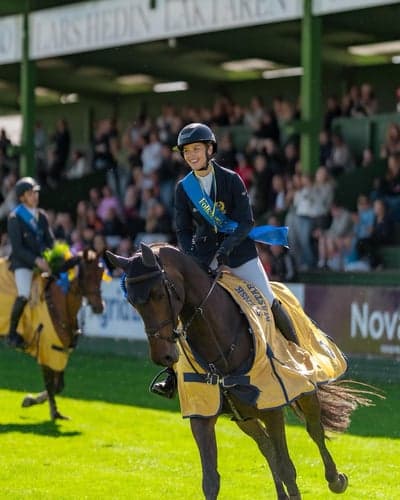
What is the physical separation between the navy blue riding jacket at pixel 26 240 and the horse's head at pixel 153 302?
576 centimetres

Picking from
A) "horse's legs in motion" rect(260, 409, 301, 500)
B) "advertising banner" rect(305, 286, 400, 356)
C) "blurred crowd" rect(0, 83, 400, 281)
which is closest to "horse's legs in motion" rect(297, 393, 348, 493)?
"horse's legs in motion" rect(260, 409, 301, 500)

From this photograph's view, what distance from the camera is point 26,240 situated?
1212 cm

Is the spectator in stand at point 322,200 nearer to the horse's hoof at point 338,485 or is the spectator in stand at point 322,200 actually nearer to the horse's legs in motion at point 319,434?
the horse's legs in motion at point 319,434

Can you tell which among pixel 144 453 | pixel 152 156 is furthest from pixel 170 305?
pixel 152 156

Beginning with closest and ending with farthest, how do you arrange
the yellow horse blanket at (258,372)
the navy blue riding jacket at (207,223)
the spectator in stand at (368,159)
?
the yellow horse blanket at (258,372) → the navy blue riding jacket at (207,223) → the spectator in stand at (368,159)

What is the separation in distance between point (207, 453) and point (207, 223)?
4.81 feet

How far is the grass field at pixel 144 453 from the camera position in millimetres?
8266

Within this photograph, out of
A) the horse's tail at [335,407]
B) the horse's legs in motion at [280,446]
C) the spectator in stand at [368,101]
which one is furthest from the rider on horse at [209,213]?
the spectator in stand at [368,101]

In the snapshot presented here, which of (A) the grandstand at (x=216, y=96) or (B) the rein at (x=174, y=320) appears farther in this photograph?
(A) the grandstand at (x=216, y=96)

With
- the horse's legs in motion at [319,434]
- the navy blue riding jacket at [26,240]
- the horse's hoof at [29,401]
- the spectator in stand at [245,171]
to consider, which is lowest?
the horse's hoof at [29,401]

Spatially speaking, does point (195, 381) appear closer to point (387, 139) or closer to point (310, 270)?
point (310, 270)

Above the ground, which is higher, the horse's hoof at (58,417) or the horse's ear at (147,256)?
the horse's ear at (147,256)

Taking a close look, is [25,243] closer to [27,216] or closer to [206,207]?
[27,216]

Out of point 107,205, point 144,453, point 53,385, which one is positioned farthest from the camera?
point 107,205
